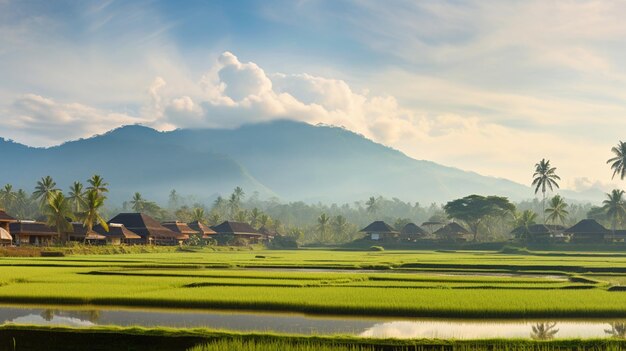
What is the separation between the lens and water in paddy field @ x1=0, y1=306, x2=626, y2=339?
1645 centimetres

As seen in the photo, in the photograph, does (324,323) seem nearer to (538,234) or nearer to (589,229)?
(589,229)

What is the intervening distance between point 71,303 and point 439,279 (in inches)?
669

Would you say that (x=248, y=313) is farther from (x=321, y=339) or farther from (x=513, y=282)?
(x=513, y=282)

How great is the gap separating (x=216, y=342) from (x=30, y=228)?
63.1 metres

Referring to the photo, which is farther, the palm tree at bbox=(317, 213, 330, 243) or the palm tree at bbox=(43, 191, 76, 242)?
the palm tree at bbox=(317, 213, 330, 243)

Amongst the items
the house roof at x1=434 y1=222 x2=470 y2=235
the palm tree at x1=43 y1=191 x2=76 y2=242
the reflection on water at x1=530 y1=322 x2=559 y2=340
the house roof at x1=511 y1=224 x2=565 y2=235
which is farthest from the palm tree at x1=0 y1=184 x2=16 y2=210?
the reflection on water at x1=530 y1=322 x2=559 y2=340

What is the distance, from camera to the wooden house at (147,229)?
265 feet

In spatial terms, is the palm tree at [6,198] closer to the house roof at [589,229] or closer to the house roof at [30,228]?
the house roof at [30,228]

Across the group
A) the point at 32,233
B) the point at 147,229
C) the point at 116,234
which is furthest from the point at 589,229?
the point at 32,233

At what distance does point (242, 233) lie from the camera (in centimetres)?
9712

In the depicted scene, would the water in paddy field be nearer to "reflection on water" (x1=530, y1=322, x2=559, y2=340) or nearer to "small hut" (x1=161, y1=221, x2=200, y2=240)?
"reflection on water" (x1=530, y1=322, x2=559, y2=340)

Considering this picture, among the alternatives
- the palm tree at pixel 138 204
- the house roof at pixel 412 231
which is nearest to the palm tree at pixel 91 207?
the house roof at pixel 412 231

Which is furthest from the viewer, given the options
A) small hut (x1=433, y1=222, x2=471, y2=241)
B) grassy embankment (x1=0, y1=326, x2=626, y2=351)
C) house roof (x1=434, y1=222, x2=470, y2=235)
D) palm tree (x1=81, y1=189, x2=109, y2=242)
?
house roof (x1=434, y1=222, x2=470, y2=235)

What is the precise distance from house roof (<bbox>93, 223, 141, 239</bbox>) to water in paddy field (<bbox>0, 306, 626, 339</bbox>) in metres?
57.0
